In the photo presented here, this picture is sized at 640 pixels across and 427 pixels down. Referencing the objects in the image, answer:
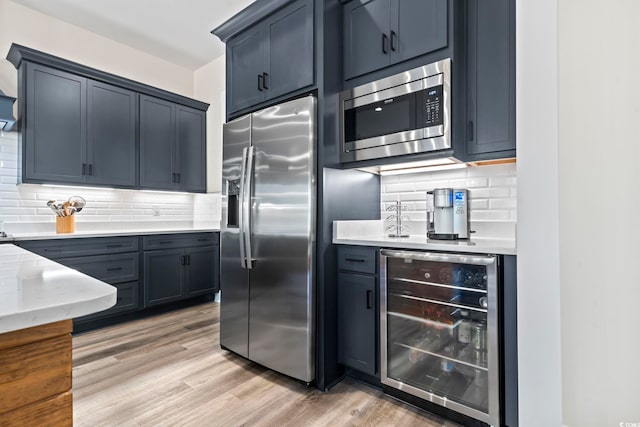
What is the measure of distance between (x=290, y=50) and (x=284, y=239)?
4.38 feet

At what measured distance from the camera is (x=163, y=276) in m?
3.57

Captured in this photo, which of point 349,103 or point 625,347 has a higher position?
point 349,103

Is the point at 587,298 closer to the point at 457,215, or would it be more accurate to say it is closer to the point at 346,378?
the point at 457,215

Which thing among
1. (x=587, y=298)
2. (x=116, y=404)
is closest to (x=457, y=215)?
(x=587, y=298)

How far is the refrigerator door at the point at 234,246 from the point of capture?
2447mm

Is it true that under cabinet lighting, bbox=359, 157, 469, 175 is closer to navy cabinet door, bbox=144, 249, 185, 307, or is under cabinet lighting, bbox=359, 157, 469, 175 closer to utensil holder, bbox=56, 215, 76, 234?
navy cabinet door, bbox=144, 249, 185, 307

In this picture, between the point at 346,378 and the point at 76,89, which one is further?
the point at 76,89

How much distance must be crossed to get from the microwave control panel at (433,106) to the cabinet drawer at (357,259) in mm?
847

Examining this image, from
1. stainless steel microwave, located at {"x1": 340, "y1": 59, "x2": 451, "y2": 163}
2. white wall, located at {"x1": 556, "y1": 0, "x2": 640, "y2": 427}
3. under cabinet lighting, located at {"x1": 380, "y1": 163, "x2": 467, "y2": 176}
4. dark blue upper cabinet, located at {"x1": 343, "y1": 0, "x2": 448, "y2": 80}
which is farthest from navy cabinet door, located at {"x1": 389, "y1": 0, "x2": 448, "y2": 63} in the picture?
under cabinet lighting, located at {"x1": 380, "y1": 163, "x2": 467, "y2": 176}

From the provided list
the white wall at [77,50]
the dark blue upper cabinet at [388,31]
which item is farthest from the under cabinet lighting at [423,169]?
the white wall at [77,50]

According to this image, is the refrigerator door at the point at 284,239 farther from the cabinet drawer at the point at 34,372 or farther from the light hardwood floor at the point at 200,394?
the cabinet drawer at the point at 34,372

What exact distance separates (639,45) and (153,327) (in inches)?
→ 155

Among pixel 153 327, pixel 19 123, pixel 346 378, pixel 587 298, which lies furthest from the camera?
pixel 153 327

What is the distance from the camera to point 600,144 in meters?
1.39
